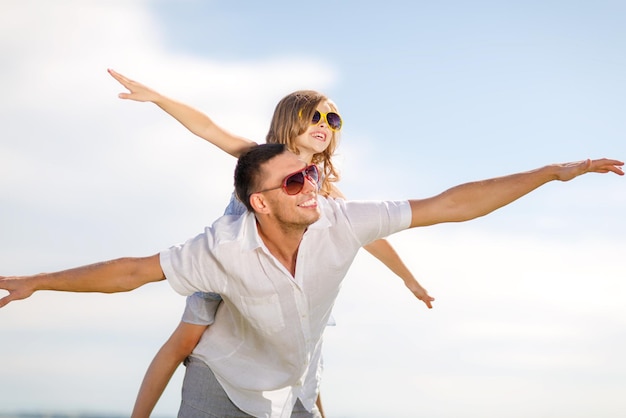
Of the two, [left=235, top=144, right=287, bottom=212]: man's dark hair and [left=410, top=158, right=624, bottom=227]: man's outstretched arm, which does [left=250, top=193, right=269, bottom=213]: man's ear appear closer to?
[left=235, top=144, right=287, bottom=212]: man's dark hair

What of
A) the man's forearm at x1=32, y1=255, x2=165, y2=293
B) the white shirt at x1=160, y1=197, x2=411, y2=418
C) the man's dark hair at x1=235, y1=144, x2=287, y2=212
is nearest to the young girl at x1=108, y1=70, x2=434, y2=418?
the white shirt at x1=160, y1=197, x2=411, y2=418

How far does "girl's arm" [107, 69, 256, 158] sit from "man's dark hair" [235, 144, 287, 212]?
0.86 metres

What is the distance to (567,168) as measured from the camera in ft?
16.3

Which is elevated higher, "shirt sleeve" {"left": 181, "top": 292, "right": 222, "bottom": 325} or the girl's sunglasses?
the girl's sunglasses

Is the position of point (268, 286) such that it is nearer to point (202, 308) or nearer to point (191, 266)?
point (191, 266)

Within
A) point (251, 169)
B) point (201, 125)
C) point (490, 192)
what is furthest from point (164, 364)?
point (490, 192)

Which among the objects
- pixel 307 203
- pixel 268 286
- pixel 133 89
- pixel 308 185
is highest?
pixel 133 89

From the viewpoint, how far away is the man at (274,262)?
199 inches

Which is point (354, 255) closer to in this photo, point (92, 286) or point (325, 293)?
point (325, 293)

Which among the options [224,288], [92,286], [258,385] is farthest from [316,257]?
[92,286]

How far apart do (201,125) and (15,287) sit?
6.96ft

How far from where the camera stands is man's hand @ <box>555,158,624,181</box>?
496 cm

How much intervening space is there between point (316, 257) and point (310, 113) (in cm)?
182

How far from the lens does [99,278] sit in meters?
5.02
